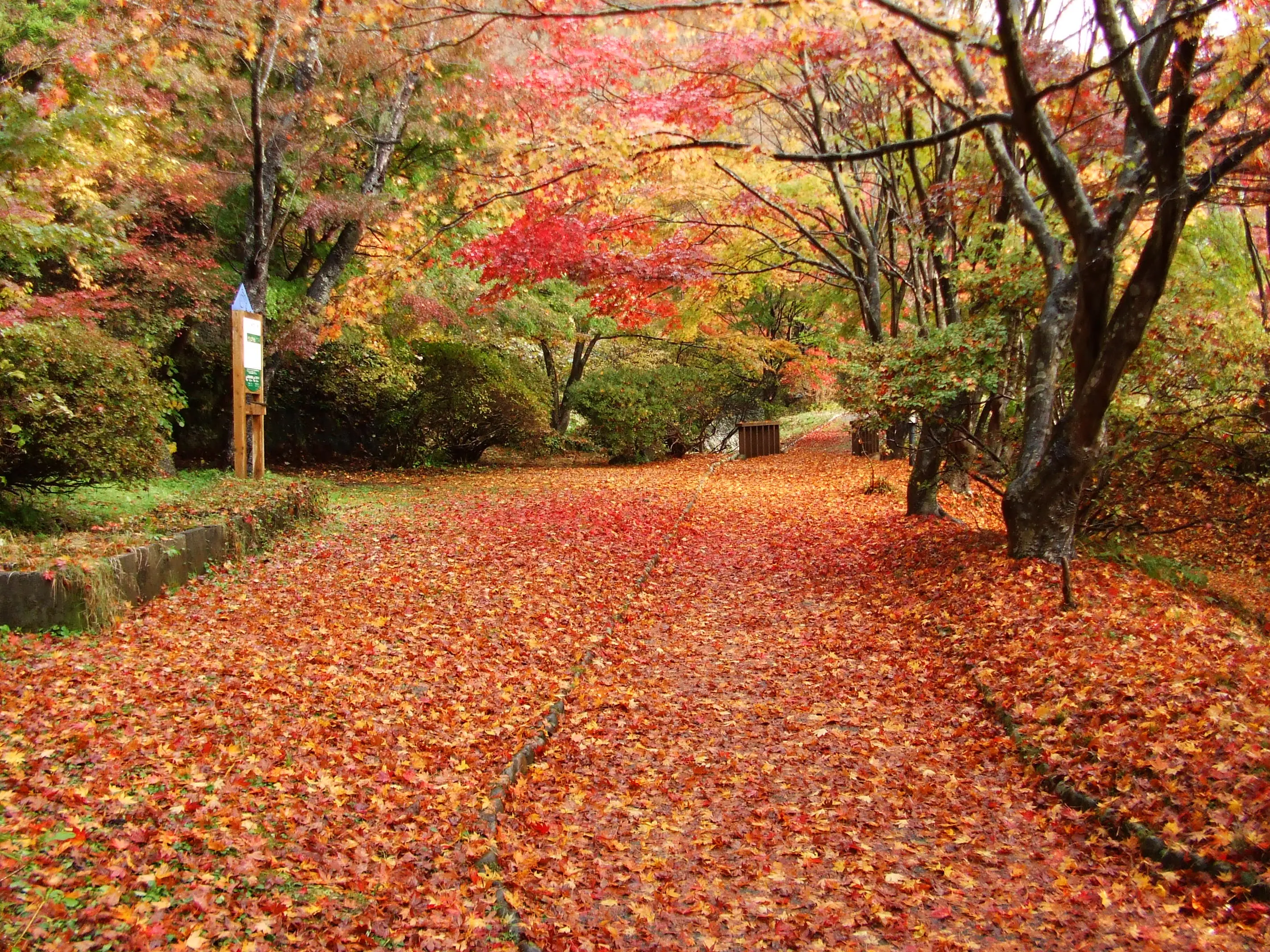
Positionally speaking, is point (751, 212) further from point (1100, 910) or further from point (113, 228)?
point (1100, 910)

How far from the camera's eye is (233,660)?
5145 millimetres

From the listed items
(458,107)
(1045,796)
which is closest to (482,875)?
(1045,796)

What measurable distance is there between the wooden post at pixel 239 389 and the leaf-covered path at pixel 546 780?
2.54 meters

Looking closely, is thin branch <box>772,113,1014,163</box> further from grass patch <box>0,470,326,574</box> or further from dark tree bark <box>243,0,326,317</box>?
dark tree bark <box>243,0,326,317</box>

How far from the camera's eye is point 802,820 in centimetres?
404

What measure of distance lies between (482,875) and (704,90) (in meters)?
9.61

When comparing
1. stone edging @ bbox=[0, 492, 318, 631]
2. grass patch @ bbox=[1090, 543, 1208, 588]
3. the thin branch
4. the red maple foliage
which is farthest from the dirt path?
the red maple foliage

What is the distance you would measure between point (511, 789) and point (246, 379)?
692cm

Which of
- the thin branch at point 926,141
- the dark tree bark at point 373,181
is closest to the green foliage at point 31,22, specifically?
the dark tree bark at point 373,181

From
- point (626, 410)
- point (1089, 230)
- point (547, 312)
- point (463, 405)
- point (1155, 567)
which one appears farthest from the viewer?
point (626, 410)

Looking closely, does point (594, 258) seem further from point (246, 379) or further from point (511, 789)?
point (511, 789)

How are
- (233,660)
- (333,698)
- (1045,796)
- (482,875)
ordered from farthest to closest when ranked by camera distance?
(233,660), (333,698), (1045,796), (482,875)

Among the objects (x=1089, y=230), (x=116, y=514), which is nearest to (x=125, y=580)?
(x=116, y=514)

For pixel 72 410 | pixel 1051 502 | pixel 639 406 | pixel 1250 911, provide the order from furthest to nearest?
pixel 639 406 < pixel 72 410 < pixel 1051 502 < pixel 1250 911
